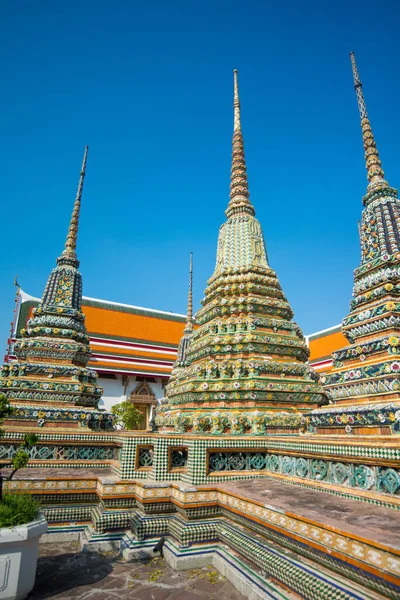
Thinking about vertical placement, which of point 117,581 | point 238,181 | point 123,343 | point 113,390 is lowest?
point 117,581

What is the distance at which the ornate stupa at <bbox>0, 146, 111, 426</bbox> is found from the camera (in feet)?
26.0

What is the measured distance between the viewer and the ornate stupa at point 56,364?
7936mm

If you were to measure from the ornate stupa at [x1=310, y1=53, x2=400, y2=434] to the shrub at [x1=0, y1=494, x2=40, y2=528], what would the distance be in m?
3.99

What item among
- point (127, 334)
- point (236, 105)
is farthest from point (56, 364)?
point (127, 334)

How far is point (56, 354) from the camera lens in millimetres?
8852

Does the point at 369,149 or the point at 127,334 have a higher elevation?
the point at 127,334

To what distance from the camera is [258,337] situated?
323 inches

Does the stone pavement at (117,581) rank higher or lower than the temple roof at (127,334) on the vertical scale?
lower

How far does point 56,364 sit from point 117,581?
5.75 meters

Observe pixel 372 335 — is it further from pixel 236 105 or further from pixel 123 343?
pixel 123 343

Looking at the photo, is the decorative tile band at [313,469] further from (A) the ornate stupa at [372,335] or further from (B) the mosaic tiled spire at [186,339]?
(B) the mosaic tiled spire at [186,339]

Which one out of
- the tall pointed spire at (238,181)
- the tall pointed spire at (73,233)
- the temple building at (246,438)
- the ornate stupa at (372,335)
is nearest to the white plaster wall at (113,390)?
the tall pointed spire at (73,233)

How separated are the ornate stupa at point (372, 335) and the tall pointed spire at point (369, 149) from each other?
0.02m

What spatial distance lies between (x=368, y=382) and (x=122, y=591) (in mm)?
3982
